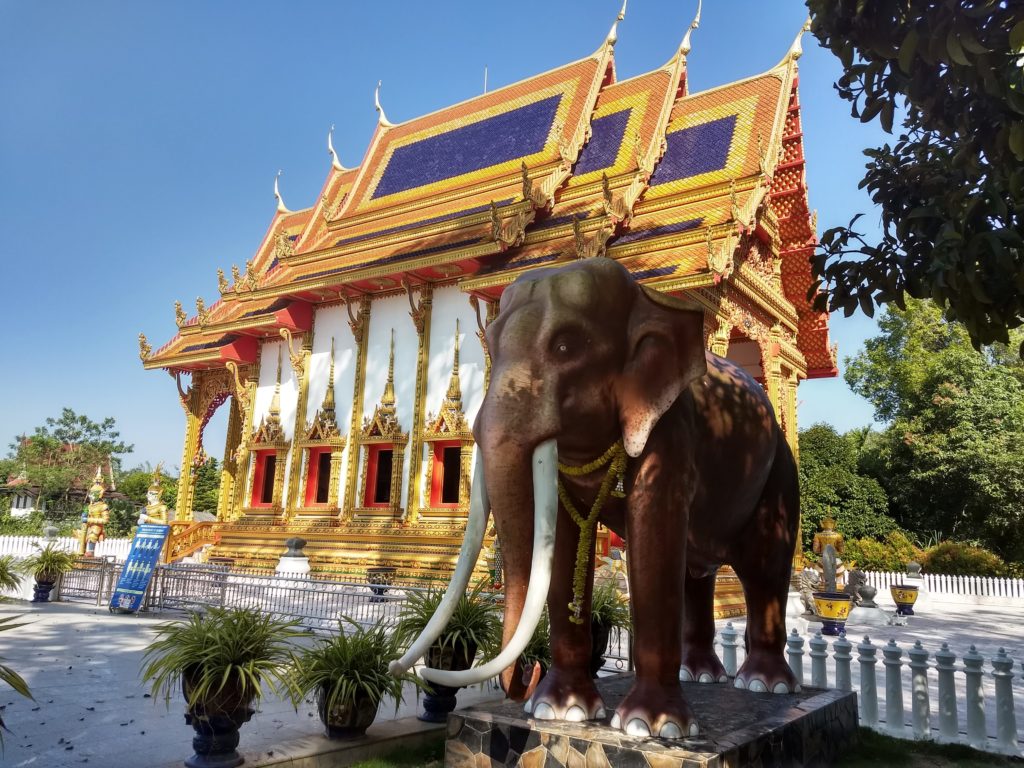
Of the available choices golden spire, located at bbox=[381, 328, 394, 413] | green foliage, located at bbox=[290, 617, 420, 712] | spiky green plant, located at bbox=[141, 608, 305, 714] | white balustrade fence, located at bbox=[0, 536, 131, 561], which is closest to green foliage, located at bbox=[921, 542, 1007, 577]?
golden spire, located at bbox=[381, 328, 394, 413]

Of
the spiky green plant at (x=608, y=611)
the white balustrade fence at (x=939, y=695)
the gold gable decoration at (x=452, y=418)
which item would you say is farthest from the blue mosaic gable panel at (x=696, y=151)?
the white balustrade fence at (x=939, y=695)

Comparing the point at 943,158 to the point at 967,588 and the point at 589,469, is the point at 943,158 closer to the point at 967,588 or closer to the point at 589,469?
the point at 589,469

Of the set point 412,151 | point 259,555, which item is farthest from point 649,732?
point 412,151

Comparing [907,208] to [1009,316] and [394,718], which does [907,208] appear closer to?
[1009,316]

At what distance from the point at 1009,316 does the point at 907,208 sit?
A: 98 centimetres

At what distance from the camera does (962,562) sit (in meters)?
20.9

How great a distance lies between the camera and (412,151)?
2008 centimetres

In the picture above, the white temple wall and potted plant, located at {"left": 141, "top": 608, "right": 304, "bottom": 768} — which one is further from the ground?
the white temple wall

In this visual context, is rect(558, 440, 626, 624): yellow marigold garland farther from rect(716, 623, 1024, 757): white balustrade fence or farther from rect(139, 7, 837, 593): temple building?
rect(139, 7, 837, 593): temple building

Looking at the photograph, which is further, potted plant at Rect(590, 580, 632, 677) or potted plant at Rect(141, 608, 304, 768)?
Result: potted plant at Rect(590, 580, 632, 677)

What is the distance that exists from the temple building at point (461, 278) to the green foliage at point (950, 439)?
24.4 feet

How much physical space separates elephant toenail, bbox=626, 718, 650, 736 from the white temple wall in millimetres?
12136

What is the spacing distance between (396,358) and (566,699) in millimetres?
12815

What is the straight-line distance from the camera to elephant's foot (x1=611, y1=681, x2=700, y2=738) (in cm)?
319
